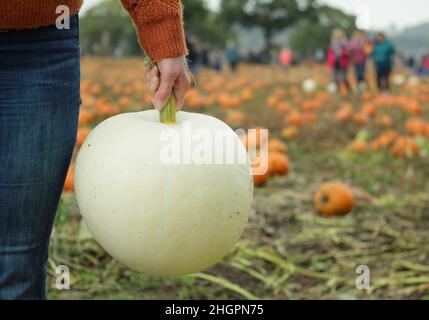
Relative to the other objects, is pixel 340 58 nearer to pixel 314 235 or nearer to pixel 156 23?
pixel 314 235

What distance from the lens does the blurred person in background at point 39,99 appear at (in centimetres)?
143

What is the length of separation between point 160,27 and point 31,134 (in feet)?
1.21

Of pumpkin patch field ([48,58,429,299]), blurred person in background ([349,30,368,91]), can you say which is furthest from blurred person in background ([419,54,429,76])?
pumpkin patch field ([48,58,429,299])

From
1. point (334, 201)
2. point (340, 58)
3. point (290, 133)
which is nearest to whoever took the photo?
point (334, 201)

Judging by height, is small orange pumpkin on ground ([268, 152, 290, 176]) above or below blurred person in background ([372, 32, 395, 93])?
below

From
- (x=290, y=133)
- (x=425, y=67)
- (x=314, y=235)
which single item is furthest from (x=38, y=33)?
(x=425, y=67)

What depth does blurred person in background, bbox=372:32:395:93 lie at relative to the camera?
37.7 ft

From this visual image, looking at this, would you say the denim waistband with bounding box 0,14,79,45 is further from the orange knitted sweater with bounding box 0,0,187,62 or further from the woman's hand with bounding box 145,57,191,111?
the woman's hand with bounding box 145,57,191,111

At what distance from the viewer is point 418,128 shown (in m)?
5.49

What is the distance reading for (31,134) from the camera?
1453 millimetres
